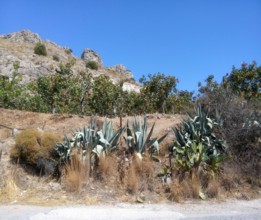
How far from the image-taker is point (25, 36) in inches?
2384

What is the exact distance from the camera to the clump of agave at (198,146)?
23.8 ft

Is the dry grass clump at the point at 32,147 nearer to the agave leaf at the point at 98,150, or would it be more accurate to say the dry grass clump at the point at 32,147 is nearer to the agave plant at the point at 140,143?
the agave leaf at the point at 98,150

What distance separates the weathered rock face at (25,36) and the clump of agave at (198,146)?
57.9m

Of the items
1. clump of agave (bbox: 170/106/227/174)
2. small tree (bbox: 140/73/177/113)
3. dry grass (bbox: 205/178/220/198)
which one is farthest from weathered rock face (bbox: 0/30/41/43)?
dry grass (bbox: 205/178/220/198)

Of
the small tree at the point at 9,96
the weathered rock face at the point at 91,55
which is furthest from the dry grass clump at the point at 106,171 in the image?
the weathered rock face at the point at 91,55

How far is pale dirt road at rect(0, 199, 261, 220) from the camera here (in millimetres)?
5195

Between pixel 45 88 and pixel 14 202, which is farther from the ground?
pixel 45 88

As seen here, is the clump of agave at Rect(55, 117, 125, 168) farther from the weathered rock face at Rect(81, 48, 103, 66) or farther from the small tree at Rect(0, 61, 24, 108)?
the weathered rock face at Rect(81, 48, 103, 66)

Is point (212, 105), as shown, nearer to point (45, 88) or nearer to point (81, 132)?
point (81, 132)

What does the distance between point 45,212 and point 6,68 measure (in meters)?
34.8

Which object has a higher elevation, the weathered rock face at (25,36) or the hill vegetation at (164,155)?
the weathered rock face at (25,36)

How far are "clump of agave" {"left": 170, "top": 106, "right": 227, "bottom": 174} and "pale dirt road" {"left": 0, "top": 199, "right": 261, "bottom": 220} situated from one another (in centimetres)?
127

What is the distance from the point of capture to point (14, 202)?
6.07m

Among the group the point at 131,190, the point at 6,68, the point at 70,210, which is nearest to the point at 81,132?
the point at 131,190
